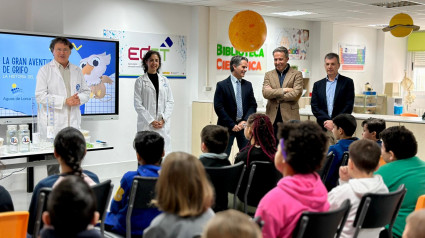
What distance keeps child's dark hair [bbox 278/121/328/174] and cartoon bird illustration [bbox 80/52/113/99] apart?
4.83m

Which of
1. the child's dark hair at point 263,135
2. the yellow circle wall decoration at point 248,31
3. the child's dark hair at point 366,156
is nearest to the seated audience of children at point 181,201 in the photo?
the child's dark hair at point 366,156

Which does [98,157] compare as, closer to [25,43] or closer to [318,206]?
[25,43]

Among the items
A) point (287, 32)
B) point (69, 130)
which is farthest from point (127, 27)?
point (69, 130)

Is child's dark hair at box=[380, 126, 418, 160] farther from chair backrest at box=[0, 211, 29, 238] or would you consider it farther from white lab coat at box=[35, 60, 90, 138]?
white lab coat at box=[35, 60, 90, 138]

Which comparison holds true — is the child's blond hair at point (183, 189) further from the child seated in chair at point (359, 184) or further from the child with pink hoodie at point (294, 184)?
the child seated in chair at point (359, 184)

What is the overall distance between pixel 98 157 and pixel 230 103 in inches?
95.9

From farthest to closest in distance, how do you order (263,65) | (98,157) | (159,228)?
1. (263,65)
2. (98,157)
3. (159,228)

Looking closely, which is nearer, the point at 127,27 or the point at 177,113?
the point at 127,27

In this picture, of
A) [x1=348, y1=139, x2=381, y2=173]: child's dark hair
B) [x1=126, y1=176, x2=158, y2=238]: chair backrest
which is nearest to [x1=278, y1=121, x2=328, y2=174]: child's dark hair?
[x1=348, y1=139, x2=381, y2=173]: child's dark hair

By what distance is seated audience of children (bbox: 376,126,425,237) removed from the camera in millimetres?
2996

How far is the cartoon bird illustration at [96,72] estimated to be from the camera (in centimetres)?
665

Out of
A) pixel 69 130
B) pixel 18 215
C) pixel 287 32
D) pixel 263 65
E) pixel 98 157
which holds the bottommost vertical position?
pixel 98 157

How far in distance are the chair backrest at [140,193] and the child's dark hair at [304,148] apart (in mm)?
837

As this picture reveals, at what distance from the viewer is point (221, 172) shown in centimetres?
310
